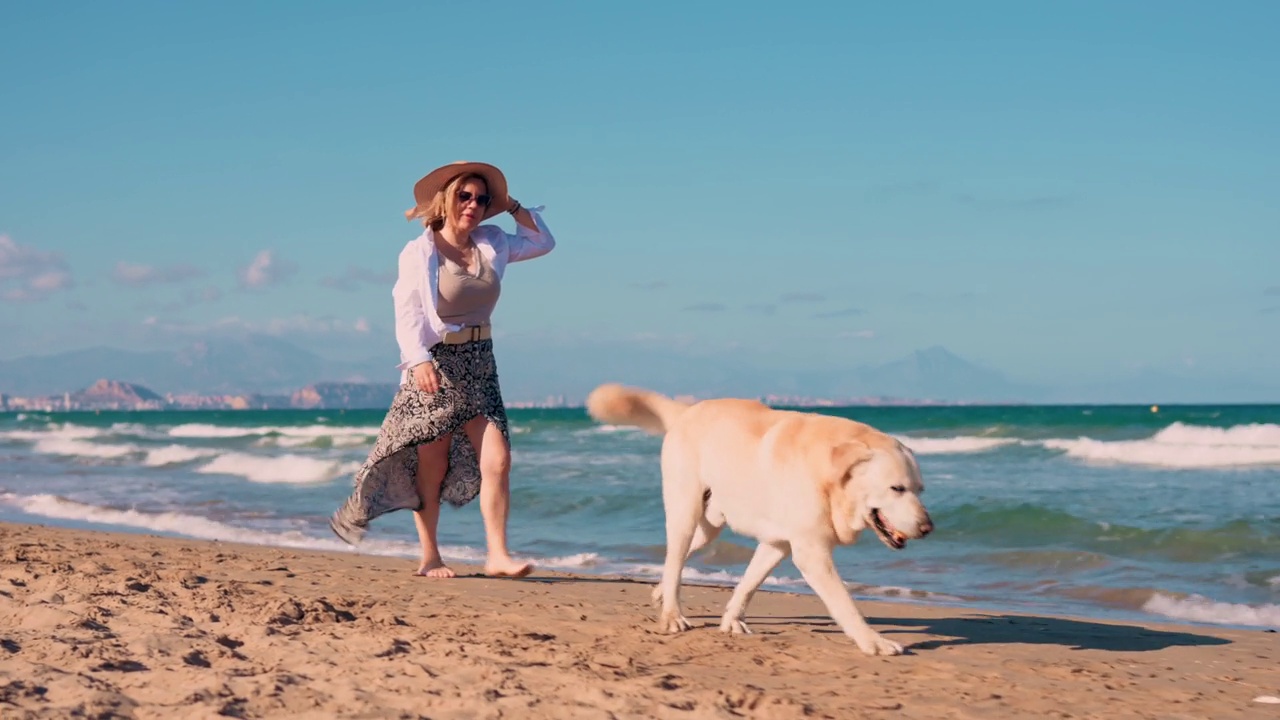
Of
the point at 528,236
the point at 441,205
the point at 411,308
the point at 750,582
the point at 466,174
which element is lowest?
the point at 750,582

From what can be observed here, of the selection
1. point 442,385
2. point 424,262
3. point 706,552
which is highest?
point 424,262

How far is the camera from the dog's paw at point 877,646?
435 cm

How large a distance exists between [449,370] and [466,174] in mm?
985

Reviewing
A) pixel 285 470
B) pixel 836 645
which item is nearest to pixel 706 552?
pixel 836 645

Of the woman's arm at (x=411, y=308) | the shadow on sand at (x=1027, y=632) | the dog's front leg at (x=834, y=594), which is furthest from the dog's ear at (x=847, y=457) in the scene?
the woman's arm at (x=411, y=308)

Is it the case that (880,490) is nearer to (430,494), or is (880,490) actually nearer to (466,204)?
(466,204)

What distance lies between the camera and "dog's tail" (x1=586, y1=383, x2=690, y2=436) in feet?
16.7

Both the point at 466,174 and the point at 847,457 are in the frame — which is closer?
the point at 847,457

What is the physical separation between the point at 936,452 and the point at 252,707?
23.6 m

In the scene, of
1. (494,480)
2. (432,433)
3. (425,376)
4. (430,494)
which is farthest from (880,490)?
(430,494)

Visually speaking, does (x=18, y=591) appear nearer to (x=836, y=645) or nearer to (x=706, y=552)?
(x=836, y=645)

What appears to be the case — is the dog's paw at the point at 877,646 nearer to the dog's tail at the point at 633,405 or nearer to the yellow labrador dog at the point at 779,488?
the yellow labrador dog at the point at 779,488

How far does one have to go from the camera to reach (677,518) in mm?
4754

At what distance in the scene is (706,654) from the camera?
4.32m
